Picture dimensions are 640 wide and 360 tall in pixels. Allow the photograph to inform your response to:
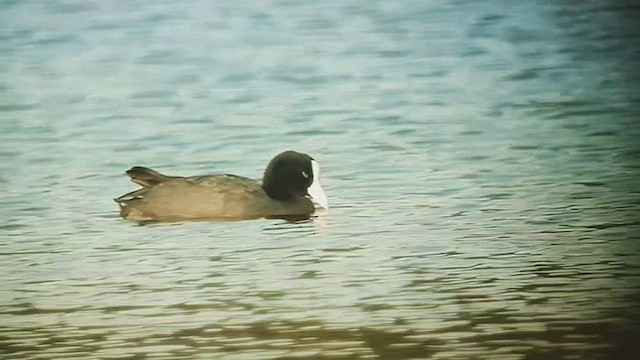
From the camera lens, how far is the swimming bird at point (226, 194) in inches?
113

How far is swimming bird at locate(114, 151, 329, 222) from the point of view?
2.88 meters

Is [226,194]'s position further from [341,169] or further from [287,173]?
[341,169]

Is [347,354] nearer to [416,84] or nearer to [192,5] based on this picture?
[416,84]

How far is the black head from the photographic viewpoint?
2.90 m

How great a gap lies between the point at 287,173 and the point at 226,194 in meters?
0.14

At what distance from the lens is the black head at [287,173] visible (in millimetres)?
2904

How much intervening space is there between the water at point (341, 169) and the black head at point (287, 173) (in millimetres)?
26

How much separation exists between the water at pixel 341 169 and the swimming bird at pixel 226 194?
3 centimetres

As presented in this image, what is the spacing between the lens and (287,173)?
2.91 m

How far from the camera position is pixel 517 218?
2.96 metres

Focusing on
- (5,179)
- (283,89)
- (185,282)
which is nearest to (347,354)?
(185,282)

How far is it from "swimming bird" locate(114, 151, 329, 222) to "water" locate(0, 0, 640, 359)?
26 mm

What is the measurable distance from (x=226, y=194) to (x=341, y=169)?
26 cm

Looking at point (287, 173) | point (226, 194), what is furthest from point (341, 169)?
point (226, 194)
